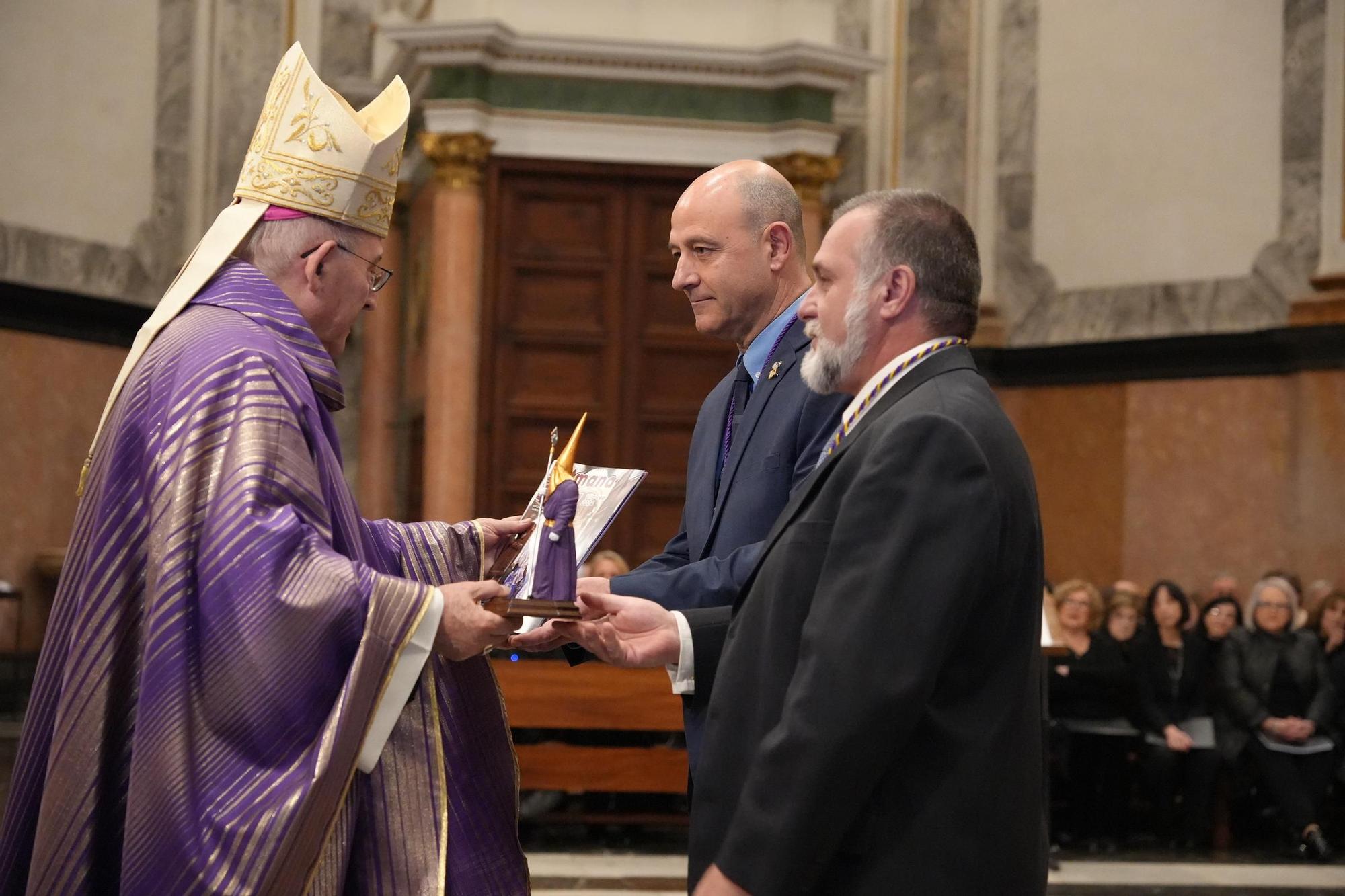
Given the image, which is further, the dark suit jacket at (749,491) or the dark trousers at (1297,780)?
the dark trousers at (1297,780)

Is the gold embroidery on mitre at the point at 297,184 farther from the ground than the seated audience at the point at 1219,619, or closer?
farther from the ground

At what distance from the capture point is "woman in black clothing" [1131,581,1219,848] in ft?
24.0

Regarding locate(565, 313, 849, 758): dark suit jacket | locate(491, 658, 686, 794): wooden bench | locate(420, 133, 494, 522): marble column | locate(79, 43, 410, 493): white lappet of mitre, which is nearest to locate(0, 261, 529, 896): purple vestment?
locate(79, 43, 410, 493): white lappet of mitre

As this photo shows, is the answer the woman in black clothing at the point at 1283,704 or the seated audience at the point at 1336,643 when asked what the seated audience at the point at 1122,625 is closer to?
the woman in black clothing at the point at 1283,704

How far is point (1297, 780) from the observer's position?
7207mm

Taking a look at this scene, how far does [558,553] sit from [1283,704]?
578cm

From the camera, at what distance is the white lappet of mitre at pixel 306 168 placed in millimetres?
2879

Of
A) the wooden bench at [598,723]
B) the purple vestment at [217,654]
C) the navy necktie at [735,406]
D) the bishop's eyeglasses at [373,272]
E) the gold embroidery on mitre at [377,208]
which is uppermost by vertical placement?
the gold embroidery on mitre at [377,208]

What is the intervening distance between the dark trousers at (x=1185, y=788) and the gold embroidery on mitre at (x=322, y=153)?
5.59 metres

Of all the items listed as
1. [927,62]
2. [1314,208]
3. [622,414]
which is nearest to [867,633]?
[622,414]

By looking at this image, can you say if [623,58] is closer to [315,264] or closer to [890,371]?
[315,264]

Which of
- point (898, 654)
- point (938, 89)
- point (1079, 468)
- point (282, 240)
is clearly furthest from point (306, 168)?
point (938, 89)

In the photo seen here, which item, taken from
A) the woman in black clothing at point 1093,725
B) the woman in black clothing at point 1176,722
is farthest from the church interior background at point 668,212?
the woman in black clothing at point 1093,725

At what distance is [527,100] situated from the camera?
31.8ft
